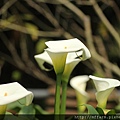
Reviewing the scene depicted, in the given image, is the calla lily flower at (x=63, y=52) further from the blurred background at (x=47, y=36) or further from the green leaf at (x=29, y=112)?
the blurred background at (x=47, y=36)

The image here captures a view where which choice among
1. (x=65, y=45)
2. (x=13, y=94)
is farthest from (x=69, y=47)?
(x=13, y=94)

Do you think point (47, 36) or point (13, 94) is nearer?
point (13, 94)

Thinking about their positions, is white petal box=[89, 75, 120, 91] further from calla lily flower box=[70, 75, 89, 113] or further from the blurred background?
the blurred background

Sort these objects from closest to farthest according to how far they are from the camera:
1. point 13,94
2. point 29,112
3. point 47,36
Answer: point 13,94, point 29,112, point 47,36

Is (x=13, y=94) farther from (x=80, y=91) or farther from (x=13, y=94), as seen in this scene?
(x=80, y=91)

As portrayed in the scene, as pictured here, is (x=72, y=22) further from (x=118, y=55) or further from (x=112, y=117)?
(x=112, y=117)

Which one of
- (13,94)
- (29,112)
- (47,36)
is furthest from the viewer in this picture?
(47,36)

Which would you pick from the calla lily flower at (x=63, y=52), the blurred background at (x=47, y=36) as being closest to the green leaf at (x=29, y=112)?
the calla lily flower at (x=63, y=52)
